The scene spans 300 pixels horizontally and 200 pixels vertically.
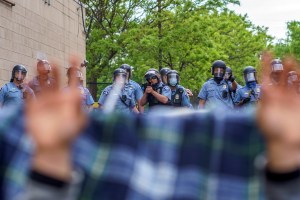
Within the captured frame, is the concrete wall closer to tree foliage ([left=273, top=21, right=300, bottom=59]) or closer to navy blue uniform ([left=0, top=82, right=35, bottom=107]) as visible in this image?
navy blue uniform ([left=0, top=82, right=35, bottom=107])

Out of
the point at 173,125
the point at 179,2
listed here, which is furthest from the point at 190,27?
the point at 173,125

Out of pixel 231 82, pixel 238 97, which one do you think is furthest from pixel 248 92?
pixel 231 82

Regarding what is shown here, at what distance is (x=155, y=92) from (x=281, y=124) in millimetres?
11159

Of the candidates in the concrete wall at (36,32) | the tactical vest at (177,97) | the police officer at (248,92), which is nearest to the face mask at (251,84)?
the police officer at (248,92)

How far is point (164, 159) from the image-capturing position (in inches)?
75.0

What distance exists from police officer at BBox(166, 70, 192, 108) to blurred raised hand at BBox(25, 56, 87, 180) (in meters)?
11.4

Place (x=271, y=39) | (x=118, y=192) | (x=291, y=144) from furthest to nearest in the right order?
(x=271, y=39), (x=118, y=192), (x=291, y=144)

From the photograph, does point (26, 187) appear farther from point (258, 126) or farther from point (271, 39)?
point (271, 39)

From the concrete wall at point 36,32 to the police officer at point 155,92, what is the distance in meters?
6.97

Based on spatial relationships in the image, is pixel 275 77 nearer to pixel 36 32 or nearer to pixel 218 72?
pixel 218 72

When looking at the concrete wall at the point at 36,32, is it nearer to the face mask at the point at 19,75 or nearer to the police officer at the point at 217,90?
the face mask at the point at 19,75

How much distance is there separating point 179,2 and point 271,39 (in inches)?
646

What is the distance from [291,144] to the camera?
171 centimetres

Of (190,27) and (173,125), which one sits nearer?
(173,125)
